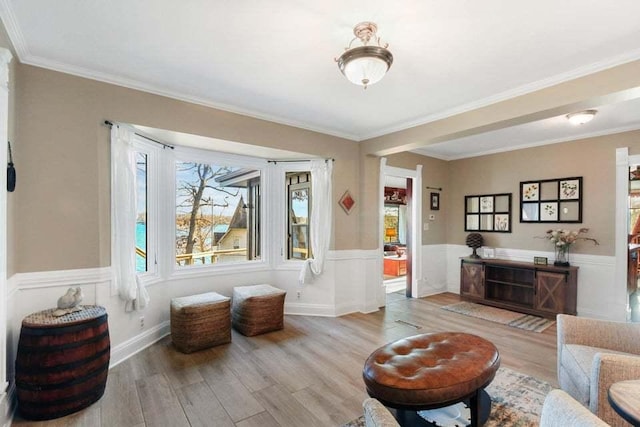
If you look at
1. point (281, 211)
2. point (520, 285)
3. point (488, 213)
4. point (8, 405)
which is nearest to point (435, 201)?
point (488, 213)

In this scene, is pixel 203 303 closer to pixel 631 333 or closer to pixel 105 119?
pixel 105 119

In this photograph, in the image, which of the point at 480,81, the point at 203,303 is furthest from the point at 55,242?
the point at 480,81

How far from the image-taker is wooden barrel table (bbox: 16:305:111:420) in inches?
83.4

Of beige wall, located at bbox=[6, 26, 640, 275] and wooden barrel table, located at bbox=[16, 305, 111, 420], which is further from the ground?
beige wall, located at bbox=[6, 26, 640, 275]

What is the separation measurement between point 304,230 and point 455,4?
11.3ft

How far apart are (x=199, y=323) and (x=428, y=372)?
235cm

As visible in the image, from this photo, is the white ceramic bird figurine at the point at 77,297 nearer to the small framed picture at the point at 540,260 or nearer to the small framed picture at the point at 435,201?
the small framed picture at the point at 435,201

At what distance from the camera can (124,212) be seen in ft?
9.47

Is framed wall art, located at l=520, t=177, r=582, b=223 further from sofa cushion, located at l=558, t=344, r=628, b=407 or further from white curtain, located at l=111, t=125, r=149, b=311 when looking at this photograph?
white curtain, located at l=111, t=125, r=149, b=311

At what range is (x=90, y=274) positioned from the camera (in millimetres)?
2727

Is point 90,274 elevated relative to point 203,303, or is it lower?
elevated

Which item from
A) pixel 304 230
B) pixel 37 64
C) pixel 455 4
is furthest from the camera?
pixel 304 230

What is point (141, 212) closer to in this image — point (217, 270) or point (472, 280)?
point (217, 270)

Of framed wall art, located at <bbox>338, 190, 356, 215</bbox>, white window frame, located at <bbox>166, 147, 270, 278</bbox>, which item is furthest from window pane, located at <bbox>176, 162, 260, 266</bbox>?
framed wall art, located at <bbox>338, 190, 356, 215</bbox>
